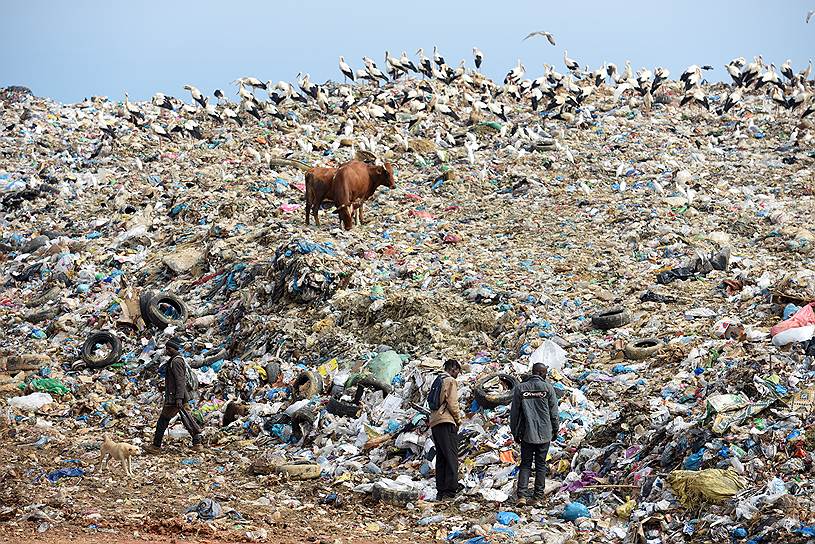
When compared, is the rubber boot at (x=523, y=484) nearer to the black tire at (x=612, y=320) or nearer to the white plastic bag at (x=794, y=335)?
the white plastic bag at (x=794, y=335)

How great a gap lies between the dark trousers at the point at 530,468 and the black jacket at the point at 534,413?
0.07 meters

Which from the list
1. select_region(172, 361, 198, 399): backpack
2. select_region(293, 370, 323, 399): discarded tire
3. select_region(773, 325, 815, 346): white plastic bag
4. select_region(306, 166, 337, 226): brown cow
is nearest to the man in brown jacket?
select_region(293, 370, 323, 399): discarded tire

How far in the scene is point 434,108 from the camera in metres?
25.6

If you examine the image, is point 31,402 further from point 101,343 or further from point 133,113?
point 133,113

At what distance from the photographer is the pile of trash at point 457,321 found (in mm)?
6742

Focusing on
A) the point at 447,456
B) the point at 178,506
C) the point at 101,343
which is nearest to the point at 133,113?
the point at 101,343

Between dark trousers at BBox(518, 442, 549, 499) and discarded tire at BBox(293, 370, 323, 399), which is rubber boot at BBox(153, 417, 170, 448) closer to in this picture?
discarded tire at BBox(293, 370, 323, 399)

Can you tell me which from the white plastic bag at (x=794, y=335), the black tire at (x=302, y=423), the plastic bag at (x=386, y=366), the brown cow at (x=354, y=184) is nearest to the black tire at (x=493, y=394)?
the plastic bag at (x=386, y=366)

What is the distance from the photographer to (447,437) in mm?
7113

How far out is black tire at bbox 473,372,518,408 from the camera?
846 cm

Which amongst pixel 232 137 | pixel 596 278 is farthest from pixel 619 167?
pixel 232 137

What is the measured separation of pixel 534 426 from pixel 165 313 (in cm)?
724

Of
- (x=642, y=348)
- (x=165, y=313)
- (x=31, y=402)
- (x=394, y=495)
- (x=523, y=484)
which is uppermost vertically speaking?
(x=165, y=313)

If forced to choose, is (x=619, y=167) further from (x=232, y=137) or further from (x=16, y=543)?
(x=16, y=543)
